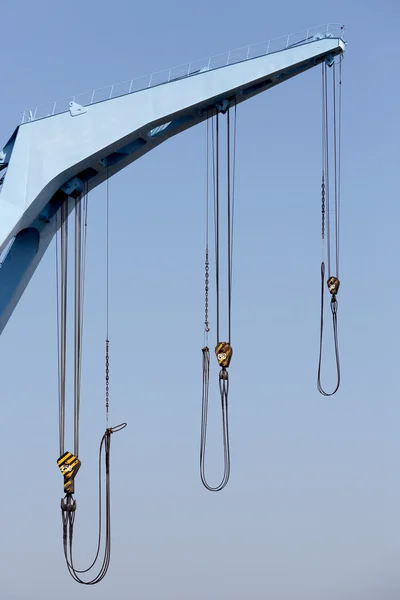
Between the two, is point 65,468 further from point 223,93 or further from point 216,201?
point 223,93

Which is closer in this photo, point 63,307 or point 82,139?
point 82,139

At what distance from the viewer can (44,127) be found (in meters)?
19.2

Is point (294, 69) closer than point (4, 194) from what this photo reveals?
No

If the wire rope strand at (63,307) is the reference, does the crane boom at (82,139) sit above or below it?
above

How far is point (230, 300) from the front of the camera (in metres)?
19.4

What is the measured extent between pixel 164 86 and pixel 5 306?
4.35 metres

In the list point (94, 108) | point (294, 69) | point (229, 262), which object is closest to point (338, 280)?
point (229, 262)

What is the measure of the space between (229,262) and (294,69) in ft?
11.4

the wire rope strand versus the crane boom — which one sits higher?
the crane boom

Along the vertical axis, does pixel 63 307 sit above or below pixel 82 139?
below

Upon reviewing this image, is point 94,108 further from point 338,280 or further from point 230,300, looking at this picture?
point 338,280

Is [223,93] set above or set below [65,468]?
above

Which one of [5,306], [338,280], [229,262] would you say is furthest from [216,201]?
[5,306]

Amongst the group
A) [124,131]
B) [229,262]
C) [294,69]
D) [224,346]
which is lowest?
[224,346]
